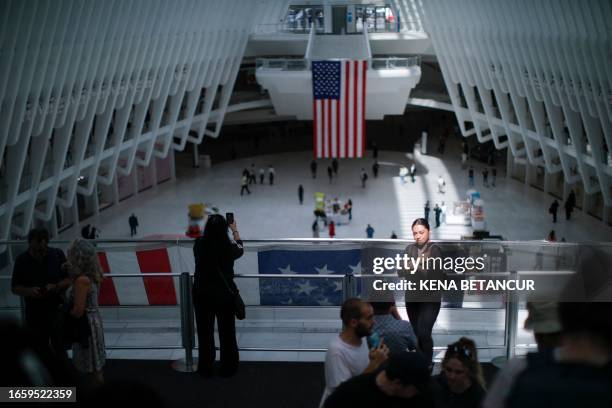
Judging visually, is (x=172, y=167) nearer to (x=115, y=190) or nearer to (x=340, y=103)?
(x=115, y=190)

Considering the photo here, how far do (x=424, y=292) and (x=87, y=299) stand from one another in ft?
8.78

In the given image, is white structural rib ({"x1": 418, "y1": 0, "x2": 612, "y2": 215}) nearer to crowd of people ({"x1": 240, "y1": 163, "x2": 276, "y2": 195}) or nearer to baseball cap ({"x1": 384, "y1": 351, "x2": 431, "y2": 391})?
crowd of people ({"x1": 240, "y1": 163, "x2": 276, "y2": 195})

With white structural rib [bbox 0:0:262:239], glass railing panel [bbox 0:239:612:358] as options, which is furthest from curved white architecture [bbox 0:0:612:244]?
glass railing panel [bbox 0:239:612:358]

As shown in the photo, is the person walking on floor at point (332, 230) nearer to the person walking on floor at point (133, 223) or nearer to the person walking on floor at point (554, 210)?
the person walking on floor at point (133, 223)

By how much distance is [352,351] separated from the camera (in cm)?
493

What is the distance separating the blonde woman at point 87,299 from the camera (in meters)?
5.55

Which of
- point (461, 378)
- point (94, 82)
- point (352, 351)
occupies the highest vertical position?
point (94, 82)

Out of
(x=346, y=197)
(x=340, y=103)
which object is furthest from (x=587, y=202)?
(x=340, y=103)

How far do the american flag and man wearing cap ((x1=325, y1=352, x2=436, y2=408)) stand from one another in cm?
2832

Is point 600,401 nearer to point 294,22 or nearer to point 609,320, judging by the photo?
point 609,320

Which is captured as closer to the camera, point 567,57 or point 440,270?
point 440,270

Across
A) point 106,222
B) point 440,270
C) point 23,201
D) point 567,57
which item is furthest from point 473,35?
point 440,270

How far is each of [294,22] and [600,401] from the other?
39612 millimetres

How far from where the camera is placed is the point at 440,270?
648 cm
